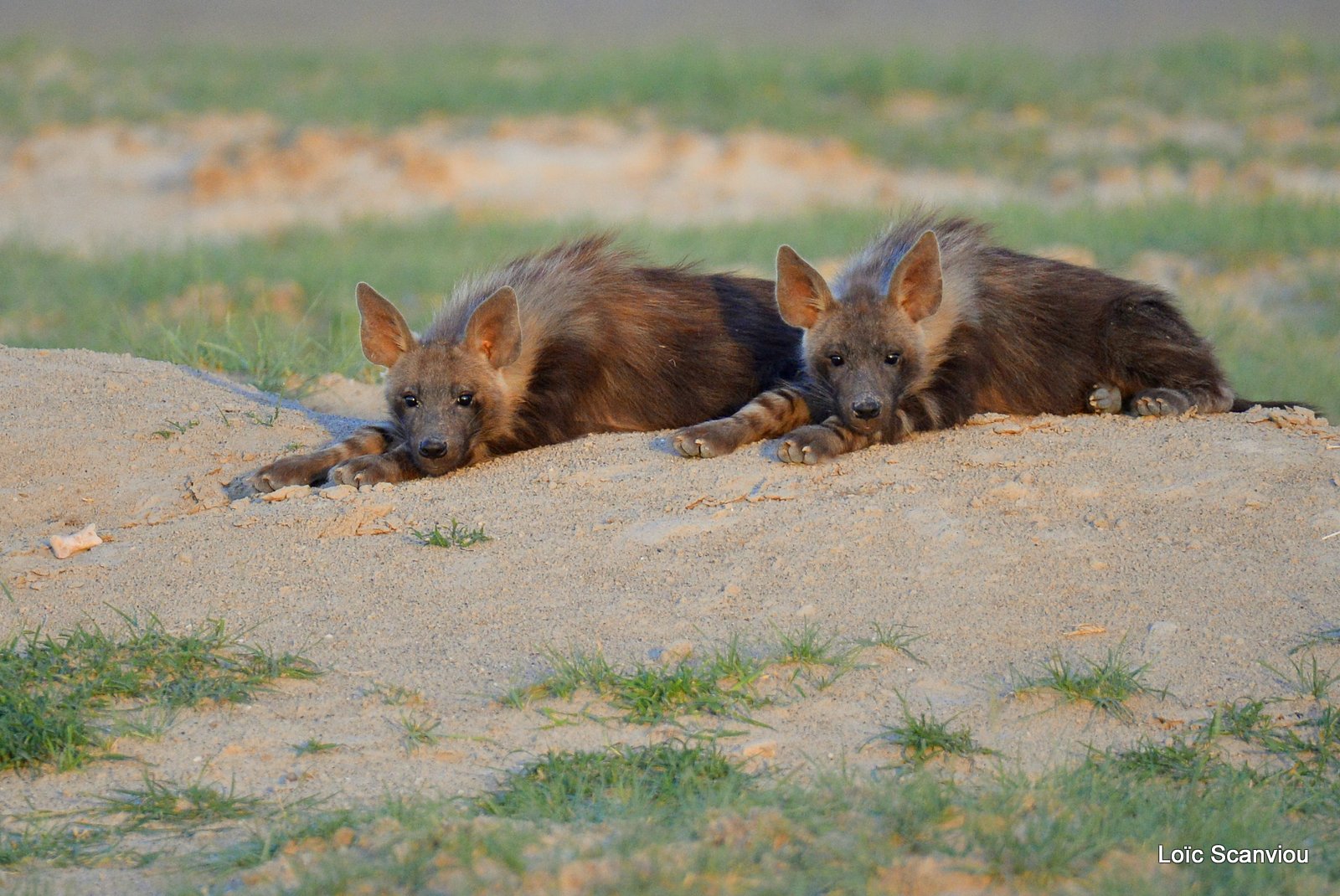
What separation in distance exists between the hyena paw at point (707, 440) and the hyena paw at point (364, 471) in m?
0.98

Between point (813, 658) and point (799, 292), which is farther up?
point (799, 292)

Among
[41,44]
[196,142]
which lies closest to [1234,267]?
[196,142]

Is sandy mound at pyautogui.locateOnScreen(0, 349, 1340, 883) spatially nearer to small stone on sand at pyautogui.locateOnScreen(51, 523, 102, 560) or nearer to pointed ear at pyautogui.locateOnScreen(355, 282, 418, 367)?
small stone on sand at pyautogui.locateOnScreen(51, 523, 102, 560)

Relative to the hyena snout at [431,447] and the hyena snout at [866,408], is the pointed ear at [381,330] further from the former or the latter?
the hyena snout at [866,408]

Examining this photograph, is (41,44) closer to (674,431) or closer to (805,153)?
(805,153)

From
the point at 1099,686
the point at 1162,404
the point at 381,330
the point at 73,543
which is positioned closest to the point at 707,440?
the point at 381,330

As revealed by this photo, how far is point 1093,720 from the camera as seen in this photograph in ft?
11.4

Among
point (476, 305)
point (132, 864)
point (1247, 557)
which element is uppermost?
point (476, 305)

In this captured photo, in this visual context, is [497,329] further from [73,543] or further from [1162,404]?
[1162,404]

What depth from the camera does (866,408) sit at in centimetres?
479

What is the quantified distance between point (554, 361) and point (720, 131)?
35.6ft

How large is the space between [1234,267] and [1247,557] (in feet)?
22.2

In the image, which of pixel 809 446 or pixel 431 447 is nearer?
pixel 809 446

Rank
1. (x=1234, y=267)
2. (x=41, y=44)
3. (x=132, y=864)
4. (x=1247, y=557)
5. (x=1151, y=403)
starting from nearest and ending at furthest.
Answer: (x=132, y=864), (x=1247, y=557), (x=1151, y=403), (x=1234, y=267), (x=41, y=44)
